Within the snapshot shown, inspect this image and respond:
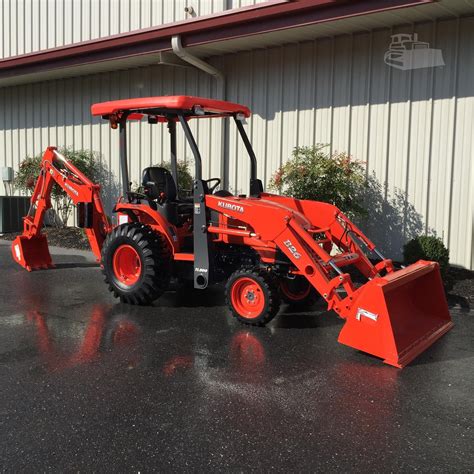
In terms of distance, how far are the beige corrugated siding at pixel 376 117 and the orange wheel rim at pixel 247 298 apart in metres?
3.77

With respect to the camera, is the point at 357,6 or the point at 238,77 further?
the point at 238,77

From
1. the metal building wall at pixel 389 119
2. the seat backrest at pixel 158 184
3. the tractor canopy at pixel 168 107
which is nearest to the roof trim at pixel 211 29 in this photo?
the metal building wall at pixel 389 119

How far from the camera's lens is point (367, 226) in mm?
8688

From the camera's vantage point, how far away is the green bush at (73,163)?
40.1 feet

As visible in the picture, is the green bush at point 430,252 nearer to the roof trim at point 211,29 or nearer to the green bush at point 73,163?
the roof trim at point 211,29

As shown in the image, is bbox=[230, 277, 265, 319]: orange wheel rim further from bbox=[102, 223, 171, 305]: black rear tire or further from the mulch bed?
the mulch bed

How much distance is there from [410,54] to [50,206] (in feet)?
18.9

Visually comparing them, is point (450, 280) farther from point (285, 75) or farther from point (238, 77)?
point (238, 77)

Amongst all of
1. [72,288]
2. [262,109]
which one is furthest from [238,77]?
[72,288]

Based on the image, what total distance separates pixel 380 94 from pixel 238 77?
2753 millimetres

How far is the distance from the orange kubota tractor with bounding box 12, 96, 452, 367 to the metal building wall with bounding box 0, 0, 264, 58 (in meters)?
4.25

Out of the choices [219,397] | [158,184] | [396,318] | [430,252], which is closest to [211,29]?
[158,184]

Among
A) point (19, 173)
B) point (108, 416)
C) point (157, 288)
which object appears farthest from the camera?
point (19, 173)

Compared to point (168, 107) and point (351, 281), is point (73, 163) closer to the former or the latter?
point (168, 107)
